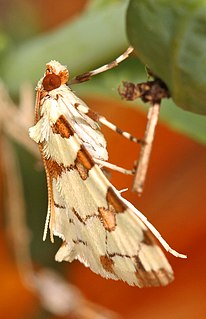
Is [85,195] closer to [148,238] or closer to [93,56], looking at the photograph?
[148,238]

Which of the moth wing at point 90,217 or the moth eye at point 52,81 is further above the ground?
the moth eye at point 52,81

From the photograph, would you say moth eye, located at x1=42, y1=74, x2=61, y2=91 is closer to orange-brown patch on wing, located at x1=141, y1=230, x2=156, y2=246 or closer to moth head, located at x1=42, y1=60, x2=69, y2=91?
moth head, located at x1=42, y1=60, x2=69, y2=91

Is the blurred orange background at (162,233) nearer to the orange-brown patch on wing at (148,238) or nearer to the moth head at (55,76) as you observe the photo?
the moth head at (55,76)

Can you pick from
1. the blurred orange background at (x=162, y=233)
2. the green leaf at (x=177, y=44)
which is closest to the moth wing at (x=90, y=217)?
the green leaf at (x=177, y=44)

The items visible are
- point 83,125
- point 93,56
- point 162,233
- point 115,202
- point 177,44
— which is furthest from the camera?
point 162,233

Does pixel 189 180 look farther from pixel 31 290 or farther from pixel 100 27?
pixel 100 27

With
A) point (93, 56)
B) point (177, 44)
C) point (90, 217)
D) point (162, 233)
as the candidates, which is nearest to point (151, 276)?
point (90, 217)

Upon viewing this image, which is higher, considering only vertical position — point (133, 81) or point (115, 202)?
point (133, 81)

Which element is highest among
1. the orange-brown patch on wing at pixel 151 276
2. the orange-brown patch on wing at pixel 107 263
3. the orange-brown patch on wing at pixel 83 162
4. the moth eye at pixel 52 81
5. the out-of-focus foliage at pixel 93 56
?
the out-of-focus foliage at pixel 93 56
